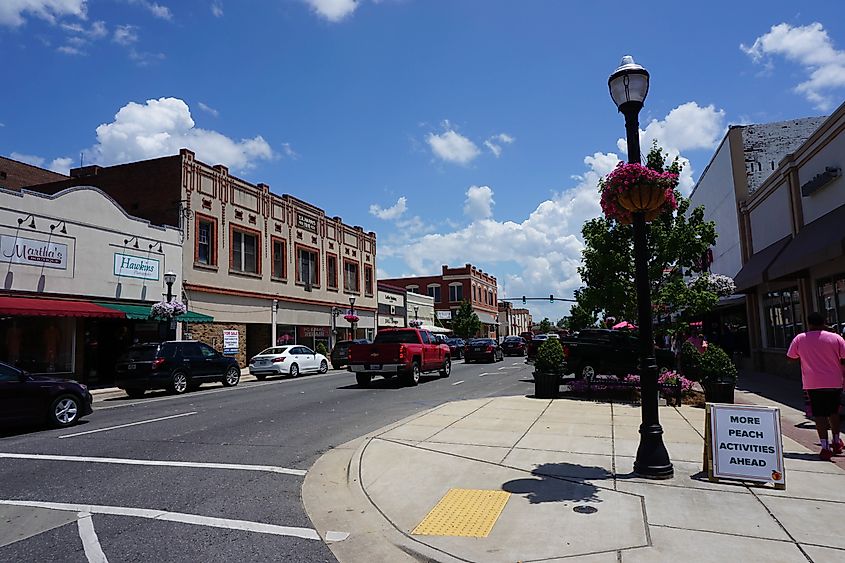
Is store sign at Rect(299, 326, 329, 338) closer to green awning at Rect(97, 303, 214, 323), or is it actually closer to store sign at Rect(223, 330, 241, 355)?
store sign at Rect(223, 330, 241, 355)

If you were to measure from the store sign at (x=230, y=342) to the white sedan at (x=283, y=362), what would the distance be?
12.9 feet

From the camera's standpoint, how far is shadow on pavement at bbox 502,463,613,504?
595 centimetres

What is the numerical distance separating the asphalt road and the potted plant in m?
2.90

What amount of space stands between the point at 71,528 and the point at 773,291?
822 inches

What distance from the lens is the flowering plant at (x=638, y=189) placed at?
680 cm

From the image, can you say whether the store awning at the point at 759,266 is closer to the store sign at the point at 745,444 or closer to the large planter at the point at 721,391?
the large planter at the point at 721,391

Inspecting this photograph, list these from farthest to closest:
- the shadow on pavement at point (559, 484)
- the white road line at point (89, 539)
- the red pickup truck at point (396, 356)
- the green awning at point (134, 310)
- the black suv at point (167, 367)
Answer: the green awning at point (134, 310) → the red pickup truck at point (396, 356) → the black suv at point (167, 367) → the shadow on pavement at point (559, 484) → the white road line at point (89, 539)

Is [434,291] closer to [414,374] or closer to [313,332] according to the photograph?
[313,332]

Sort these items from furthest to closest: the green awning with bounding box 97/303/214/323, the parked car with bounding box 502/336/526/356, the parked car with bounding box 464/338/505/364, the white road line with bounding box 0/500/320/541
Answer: the parked car with bounding box 502/336/526/356 < the parked car with bounding box 464/338/505/364 < the green awning with bounding box 97/303/214/323 < the white road line with bounding box 0/500/320/541

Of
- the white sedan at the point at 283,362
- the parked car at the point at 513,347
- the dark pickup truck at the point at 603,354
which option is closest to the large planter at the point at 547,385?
the dark pickup truck at the point at 603,354

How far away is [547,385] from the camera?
14.6 metres

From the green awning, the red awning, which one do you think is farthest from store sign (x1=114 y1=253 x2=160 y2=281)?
the red awning

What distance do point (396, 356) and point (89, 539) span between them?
13738 mm

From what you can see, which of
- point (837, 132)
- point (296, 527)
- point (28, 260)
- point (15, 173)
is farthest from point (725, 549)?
point (15, 173)
